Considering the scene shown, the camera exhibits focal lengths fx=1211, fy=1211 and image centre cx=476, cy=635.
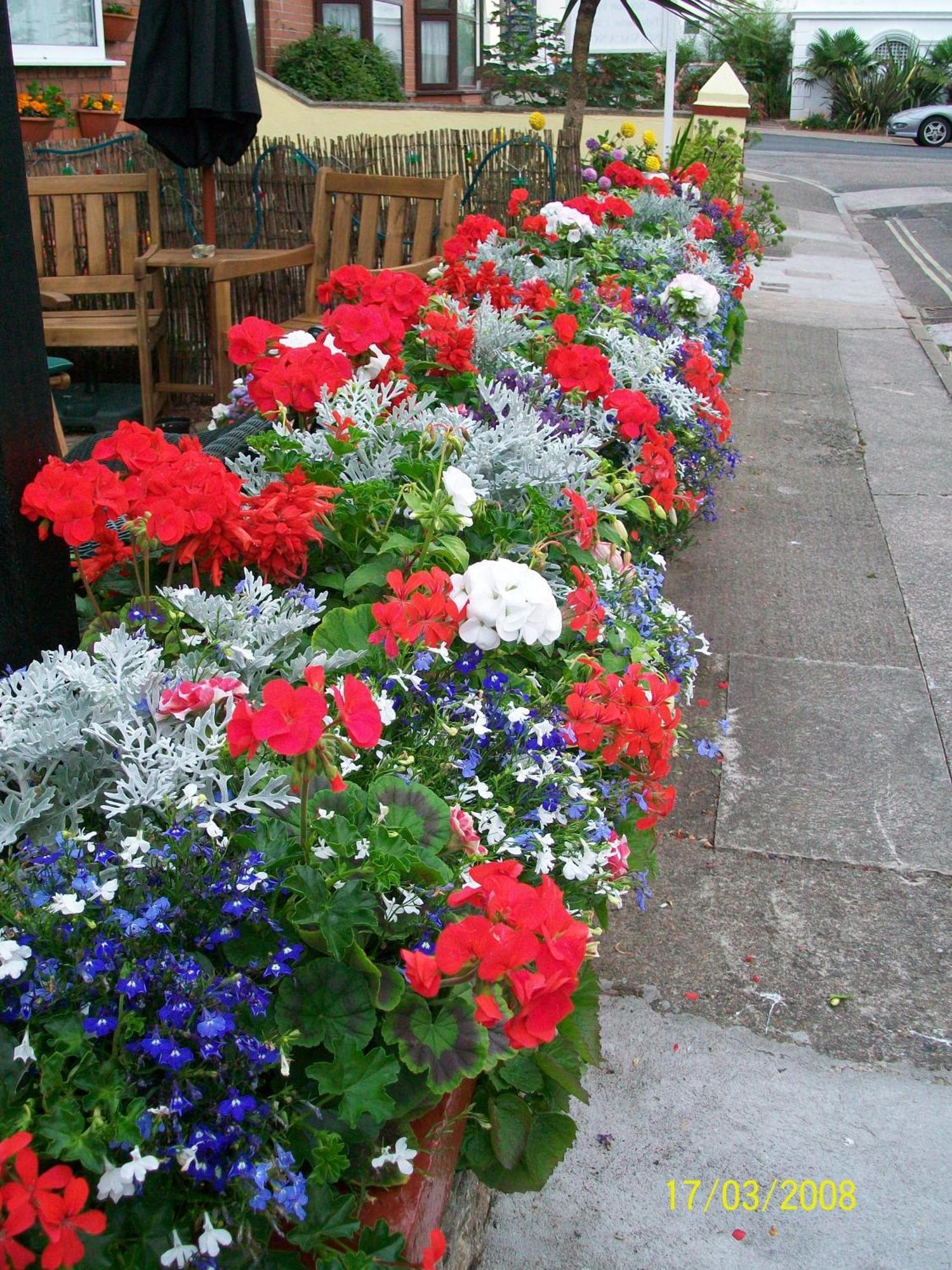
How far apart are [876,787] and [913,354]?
673cm

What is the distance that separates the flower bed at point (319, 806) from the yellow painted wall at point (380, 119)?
976 cm

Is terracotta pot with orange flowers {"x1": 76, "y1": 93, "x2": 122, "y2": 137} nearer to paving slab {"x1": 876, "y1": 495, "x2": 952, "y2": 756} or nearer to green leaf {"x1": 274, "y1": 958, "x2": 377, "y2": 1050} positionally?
paving slab {"x1": 876, "y1": 495, "x2": 952, "y2": 756}

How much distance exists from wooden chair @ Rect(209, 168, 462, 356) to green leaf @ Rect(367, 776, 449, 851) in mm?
4712

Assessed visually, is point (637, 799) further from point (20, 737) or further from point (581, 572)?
point (20, 737)

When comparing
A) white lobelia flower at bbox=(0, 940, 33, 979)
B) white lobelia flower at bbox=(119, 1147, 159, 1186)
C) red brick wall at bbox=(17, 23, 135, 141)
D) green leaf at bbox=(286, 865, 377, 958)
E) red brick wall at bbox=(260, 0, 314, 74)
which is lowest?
white lobelia flower at bbox=(119, 1147, 159, 1186)

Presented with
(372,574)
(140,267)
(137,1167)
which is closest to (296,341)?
(372,574)

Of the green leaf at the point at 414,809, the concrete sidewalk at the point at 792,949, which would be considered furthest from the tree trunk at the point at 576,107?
the green leaf at the point at 414,809

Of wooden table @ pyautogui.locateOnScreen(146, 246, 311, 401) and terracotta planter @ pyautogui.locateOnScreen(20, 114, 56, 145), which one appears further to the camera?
terracotta planter @ pyautogui.locateOnScreen(20, 114, 56, 145)

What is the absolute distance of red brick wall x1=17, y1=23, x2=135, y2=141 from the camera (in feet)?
29.2

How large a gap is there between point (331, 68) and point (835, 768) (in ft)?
39.0

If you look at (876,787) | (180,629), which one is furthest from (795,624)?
(180,629)

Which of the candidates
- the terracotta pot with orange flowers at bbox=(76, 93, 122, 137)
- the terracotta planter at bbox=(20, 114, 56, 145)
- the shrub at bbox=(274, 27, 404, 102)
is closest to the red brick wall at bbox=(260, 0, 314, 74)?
the shrub at bbox=(274, 27, 404, 102)

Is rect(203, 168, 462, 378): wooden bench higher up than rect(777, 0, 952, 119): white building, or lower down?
lower down

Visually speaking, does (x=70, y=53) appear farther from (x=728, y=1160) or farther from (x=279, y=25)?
(x=728, y=1160)
